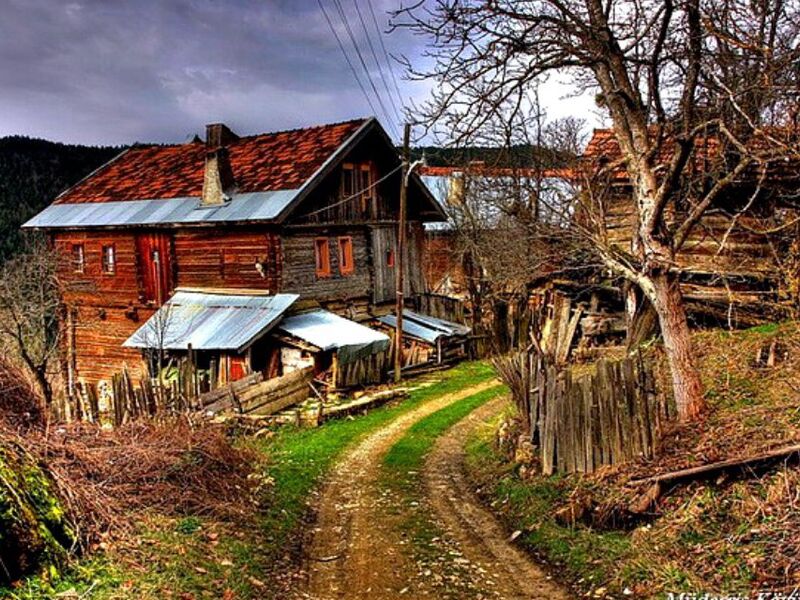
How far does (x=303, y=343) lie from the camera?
2172 centimetres

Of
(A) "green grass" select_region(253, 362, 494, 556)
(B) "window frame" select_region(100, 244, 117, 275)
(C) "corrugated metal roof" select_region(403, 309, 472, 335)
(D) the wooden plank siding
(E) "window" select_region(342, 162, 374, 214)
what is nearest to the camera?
(A) "green grass" select_region(253, 362, 494, 556)

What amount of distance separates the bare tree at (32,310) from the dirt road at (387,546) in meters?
9.47

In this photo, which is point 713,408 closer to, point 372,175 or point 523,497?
point 523,497

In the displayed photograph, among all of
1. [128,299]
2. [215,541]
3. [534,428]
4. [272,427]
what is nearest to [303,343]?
[272,427]

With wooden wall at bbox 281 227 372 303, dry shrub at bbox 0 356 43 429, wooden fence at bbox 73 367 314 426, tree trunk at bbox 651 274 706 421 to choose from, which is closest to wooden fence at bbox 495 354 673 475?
tree trunk at bbox 651 274 706 421

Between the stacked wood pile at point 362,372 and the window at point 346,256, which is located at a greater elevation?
the window at point 346,256

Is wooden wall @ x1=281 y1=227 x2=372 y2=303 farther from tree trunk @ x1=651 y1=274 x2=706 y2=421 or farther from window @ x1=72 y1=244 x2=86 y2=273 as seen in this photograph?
tree trunk @ x1=651 y1=274 x2=706 y2=421

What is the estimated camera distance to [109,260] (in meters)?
28.3

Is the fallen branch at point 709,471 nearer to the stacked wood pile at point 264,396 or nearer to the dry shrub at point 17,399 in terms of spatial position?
the dry shrub at point 17,399

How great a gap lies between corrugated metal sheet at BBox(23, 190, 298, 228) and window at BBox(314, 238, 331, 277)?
261 cm

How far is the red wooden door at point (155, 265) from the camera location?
2633 centimetres

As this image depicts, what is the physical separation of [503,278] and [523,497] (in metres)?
22.4

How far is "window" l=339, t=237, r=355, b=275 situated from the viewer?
87.8 feet

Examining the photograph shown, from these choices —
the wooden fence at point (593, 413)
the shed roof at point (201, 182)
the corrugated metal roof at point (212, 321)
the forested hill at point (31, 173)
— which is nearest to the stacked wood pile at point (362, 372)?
the corrugated metal roof at point (212, 321)
